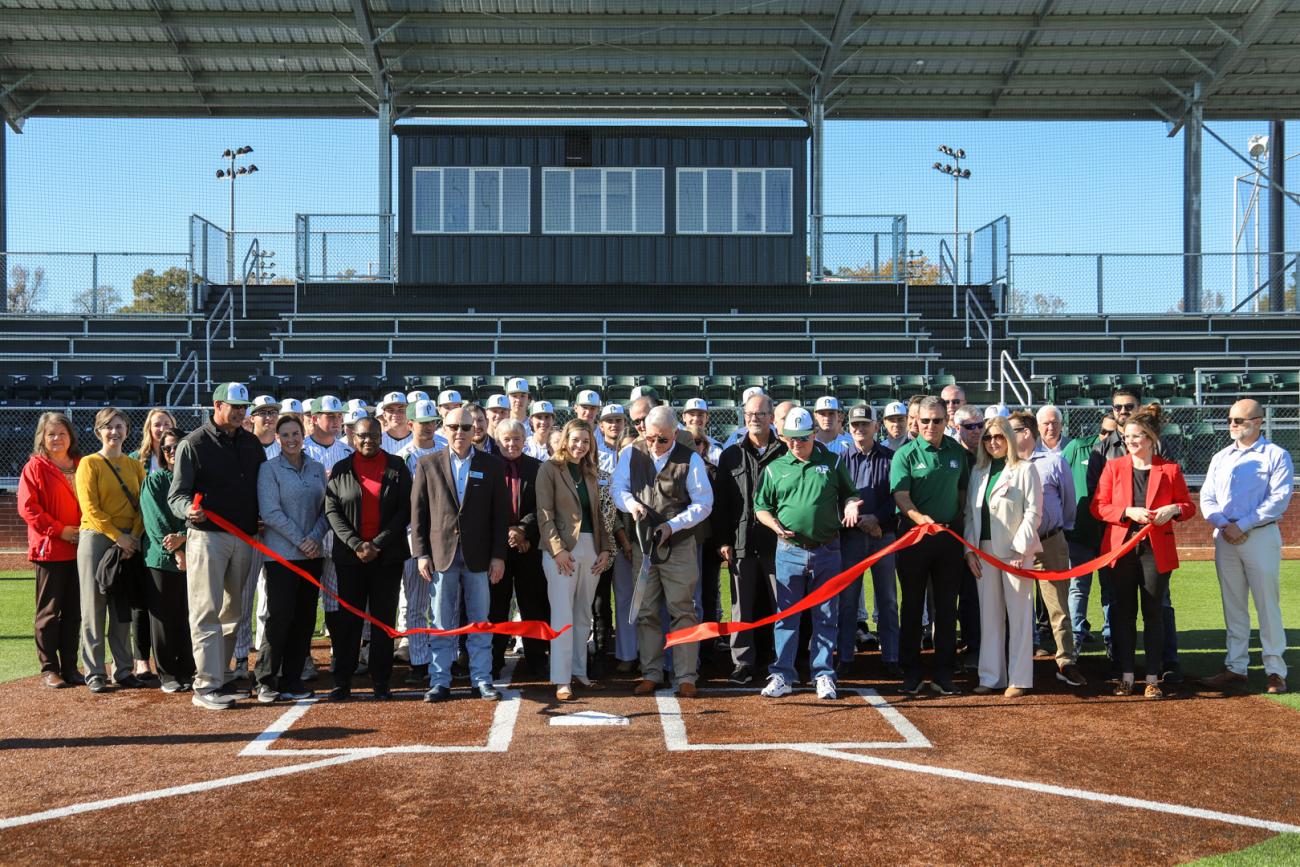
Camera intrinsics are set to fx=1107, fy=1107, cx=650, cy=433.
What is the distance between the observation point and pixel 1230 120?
89.8 feet

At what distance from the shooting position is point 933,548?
7812 millimetres

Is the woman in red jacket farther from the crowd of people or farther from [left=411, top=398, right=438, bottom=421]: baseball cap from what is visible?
[left=411, top=398, right=438, bottom=421]: baseball cap

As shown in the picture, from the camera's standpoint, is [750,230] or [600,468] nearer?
[600,468]

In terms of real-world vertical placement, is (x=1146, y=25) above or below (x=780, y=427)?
above

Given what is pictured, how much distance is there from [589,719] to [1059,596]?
381 cm

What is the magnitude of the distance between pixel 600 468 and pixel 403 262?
16.9 metres

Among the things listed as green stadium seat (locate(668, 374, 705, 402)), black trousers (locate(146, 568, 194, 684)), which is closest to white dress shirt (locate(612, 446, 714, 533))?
black trousers (locate(146, 568, 194, 684))

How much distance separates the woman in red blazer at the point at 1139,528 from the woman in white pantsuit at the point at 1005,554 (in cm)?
59

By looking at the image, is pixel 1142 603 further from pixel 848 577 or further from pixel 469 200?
pixel 469 200

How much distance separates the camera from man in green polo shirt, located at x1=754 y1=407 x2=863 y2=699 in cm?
770

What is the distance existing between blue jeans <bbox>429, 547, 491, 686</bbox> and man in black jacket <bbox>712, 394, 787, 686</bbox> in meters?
1.81

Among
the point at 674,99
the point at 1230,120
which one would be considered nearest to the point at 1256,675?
the point at 674,99

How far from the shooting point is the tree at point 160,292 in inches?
955

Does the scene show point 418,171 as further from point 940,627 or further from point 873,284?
point 940,627
